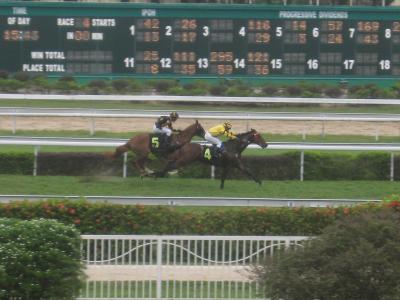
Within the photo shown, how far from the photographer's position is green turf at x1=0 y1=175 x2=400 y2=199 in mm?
14172

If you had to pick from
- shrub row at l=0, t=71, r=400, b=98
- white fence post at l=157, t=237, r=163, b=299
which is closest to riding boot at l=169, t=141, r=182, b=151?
white fence post at l=157, t=237, r=163, b=299

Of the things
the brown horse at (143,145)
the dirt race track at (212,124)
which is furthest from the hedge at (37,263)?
the dirt race track at (212,124)

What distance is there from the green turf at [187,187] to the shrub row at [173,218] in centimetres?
448

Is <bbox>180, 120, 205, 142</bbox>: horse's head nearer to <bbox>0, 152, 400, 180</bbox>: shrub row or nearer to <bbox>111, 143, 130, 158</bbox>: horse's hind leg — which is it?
<bbox>0, 152, 400, 180</bbox>: shrub row

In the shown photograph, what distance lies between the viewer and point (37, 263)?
703cm

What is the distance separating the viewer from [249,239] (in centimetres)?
790

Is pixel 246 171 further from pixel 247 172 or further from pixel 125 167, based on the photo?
pixel 125 167

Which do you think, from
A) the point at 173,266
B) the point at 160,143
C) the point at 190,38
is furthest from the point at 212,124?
the point at 173,266

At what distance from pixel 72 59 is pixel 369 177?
8759 mm

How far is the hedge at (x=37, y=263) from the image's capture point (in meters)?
7.00

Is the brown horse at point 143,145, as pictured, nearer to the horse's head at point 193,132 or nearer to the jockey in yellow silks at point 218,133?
the horse's head at point 193,132

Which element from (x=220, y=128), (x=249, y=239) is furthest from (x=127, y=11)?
(x=249, y=239)

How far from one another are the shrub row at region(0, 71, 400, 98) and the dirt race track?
2.78 feet

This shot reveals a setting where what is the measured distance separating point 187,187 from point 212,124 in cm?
719
